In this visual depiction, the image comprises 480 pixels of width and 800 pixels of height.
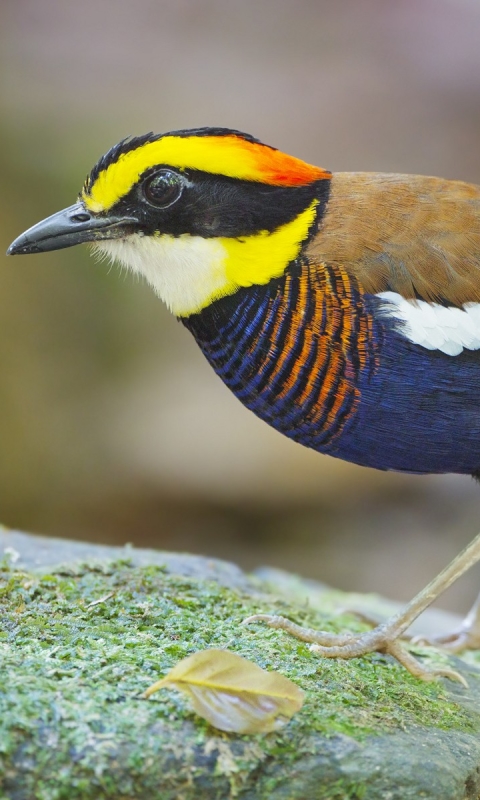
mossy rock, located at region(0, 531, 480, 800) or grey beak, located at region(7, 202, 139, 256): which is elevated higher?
grey beak, located at region(7, 202, 139, 256)

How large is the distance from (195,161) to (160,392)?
5679mm

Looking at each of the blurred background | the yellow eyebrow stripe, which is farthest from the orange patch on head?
the blurred background

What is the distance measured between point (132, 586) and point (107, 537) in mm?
5493

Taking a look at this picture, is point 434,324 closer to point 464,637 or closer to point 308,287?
point 308,287

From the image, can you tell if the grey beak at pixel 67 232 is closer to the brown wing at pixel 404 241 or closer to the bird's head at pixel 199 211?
the bird's head at pixel 199 211

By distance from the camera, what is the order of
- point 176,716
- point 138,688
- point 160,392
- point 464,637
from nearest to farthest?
point 176,716
point 138,688
point 464,637
point 160,392

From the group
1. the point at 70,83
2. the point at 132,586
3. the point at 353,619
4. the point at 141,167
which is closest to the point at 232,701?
the point at 132,586

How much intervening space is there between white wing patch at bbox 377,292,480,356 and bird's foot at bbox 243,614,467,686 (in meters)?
1.01

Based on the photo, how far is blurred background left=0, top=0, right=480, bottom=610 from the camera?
8.41m

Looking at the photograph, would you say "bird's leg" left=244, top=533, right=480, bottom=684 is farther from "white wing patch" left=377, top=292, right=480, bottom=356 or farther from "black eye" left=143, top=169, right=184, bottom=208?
"black eye" left=143, top=169, right=184, bottom=208

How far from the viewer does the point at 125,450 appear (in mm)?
8734

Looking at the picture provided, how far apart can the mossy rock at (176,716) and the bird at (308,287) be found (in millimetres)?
300

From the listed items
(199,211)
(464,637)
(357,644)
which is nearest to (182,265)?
(199,211)

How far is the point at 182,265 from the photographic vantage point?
3203 millimetres
